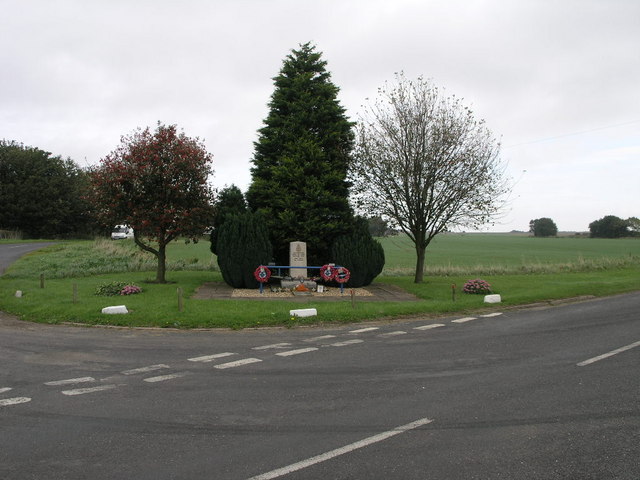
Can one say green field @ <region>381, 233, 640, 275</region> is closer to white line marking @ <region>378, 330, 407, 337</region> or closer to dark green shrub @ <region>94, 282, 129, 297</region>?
white line marking @ <region>378, 330, 407, 337</region>

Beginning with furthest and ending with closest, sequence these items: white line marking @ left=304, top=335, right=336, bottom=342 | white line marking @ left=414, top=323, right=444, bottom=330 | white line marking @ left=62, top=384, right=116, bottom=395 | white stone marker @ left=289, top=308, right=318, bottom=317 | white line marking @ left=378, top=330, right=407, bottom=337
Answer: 1. white stone marker @ left=289, top=308, right=318, bottom=317
2. white line marking @ left=414, top=323, right=444, bottom=330
3. white line marking @ left=378, top=330, right=407, bottom=337
4. white line marking @ left=304, top=335, right=336, bottom=342
5. white line marking @ left=62, top=384, right=116, bottom=395

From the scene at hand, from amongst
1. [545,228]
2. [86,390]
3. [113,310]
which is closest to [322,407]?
[86,390]

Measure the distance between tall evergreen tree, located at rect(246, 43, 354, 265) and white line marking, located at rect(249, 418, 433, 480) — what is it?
582 inches

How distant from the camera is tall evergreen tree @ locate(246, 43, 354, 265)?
19.8m

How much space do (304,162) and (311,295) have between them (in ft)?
19.1

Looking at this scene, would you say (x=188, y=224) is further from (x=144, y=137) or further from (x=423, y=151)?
(x=423, y=151)

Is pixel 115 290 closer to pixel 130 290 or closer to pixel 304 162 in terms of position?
pixel 130 290

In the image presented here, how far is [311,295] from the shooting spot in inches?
681

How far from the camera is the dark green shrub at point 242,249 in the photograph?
731 inches

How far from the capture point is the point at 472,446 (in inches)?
185

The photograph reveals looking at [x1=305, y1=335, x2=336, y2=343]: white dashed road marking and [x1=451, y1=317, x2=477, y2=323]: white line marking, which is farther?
[x1=451, y1=317, x2=477, y2=323]: white line marking

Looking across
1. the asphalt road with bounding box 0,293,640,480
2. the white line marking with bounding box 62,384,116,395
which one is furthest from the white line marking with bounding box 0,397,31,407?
the white line marking with bounding box 62,384,116,395

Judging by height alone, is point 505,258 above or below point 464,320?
above

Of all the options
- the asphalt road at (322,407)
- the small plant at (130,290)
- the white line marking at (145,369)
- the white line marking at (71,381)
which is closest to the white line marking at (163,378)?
the asphalt road at (322,407)
